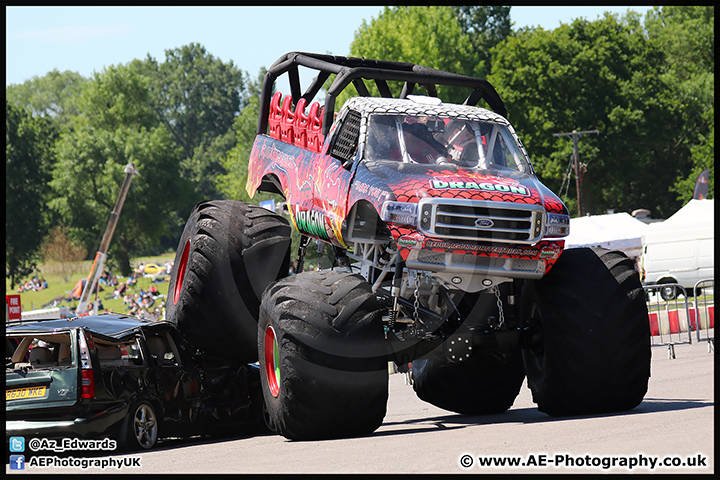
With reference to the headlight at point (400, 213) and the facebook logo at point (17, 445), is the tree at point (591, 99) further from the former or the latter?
the facebook logo at point (17, 445)

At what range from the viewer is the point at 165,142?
3438 inches

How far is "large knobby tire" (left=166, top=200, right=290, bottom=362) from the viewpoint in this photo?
12.6 m

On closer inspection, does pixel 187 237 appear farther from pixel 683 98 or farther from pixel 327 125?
pixel 683 98

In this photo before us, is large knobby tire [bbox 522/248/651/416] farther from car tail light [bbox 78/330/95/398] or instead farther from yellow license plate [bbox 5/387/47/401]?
yellow license plate [bbox 5/387/47/401]

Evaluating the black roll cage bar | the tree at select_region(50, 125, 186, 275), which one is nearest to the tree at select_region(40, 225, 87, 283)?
the tree at select_region(50, 125, 186, 275)

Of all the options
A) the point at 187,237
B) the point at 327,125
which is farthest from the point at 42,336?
the point at 327,125

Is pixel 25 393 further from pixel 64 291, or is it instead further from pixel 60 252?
pixel 60 252

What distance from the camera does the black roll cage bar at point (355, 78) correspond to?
11805mm

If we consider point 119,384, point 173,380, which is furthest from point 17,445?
point 173,380

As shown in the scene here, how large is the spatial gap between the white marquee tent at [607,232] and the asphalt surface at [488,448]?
29.4 m

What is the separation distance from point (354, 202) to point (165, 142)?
79.0 meters

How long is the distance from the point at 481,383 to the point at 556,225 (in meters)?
3.97

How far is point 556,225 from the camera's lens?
398 inches

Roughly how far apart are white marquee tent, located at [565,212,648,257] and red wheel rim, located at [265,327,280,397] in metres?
32.0
